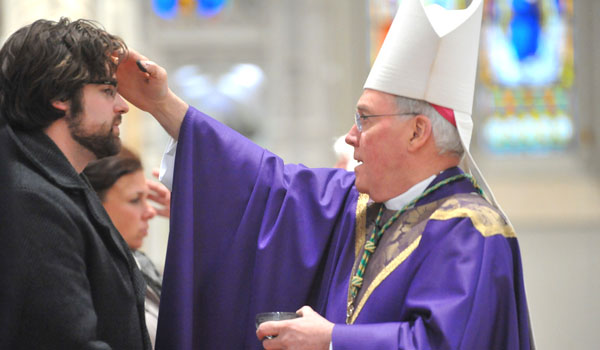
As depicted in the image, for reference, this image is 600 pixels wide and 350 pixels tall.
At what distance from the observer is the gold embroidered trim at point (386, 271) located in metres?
2.42

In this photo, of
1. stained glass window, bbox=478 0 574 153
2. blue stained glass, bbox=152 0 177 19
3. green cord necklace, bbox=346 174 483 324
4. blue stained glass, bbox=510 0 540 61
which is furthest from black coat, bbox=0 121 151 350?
blue stained glass, bbox=510 0 540 61

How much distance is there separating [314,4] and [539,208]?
3.01 m

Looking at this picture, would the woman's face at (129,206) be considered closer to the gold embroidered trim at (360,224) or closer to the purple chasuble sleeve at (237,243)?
the purple chasuble sleeve at (237,243)

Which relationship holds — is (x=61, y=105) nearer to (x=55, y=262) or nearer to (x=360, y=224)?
(x=55, y=262)

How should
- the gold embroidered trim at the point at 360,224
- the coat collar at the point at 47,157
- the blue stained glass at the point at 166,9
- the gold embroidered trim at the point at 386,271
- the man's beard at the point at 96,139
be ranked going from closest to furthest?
the coat collar at the point at 47,157 → the man's beard at the point at 96,139 → the gold embroidered trim at the point at 386,271 → the gold embroidered trim at the point at 360,224 → the blue stained glass at the point at 166,9

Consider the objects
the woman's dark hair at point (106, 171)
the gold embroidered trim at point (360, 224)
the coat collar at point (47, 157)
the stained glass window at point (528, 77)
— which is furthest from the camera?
the stained glass window at point (528, 77)

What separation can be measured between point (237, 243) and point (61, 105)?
2.55ft

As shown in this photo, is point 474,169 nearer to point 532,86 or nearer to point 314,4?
point 314,4

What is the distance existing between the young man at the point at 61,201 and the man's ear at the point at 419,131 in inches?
34.0

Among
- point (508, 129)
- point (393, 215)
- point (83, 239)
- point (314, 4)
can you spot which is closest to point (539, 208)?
point (508, 129)

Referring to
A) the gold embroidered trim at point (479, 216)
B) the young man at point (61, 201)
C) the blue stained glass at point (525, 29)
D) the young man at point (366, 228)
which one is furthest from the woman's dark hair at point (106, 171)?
the blue stained glass at point (525, 29)

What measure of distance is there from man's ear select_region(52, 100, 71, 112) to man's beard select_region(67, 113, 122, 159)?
3 centimetres


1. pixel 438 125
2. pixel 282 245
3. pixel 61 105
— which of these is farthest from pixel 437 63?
pixel 61 105

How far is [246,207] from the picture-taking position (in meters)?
2.75
